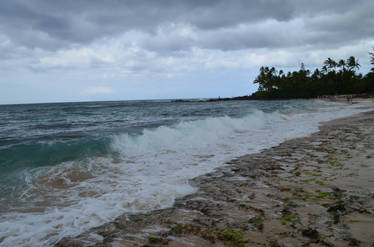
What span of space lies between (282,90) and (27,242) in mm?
92705

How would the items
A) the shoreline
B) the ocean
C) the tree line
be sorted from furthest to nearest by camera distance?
the tree line, the ocean, the shoreline

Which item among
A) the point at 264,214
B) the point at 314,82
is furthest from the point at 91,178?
the point at 314,82

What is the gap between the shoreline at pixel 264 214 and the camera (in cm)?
256

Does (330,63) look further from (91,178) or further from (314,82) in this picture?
(91,178)

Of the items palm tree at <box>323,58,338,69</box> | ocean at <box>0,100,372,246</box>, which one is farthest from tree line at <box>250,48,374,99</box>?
ocean at <box>0,100,372,246</box>

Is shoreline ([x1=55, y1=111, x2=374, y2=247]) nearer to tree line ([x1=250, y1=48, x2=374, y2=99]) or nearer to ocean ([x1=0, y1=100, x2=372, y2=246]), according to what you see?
ocean ([x1=0, y1=100, x2=372, y2=246])

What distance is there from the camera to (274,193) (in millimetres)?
3885

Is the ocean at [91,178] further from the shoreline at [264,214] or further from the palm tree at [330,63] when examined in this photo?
the palm tree at [330,63]

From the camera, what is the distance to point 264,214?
3.12m

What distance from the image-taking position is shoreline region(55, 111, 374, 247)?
8.39ft

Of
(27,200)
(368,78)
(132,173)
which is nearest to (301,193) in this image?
(132,173)

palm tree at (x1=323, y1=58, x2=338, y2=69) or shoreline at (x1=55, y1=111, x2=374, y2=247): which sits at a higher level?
palm tree at (x1=323, y1=58, x2=338, y2=69)

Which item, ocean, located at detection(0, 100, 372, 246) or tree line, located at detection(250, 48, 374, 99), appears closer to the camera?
ocean, located at detection(0, 100, 372, 246)

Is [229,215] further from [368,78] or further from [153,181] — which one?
[368,78]
